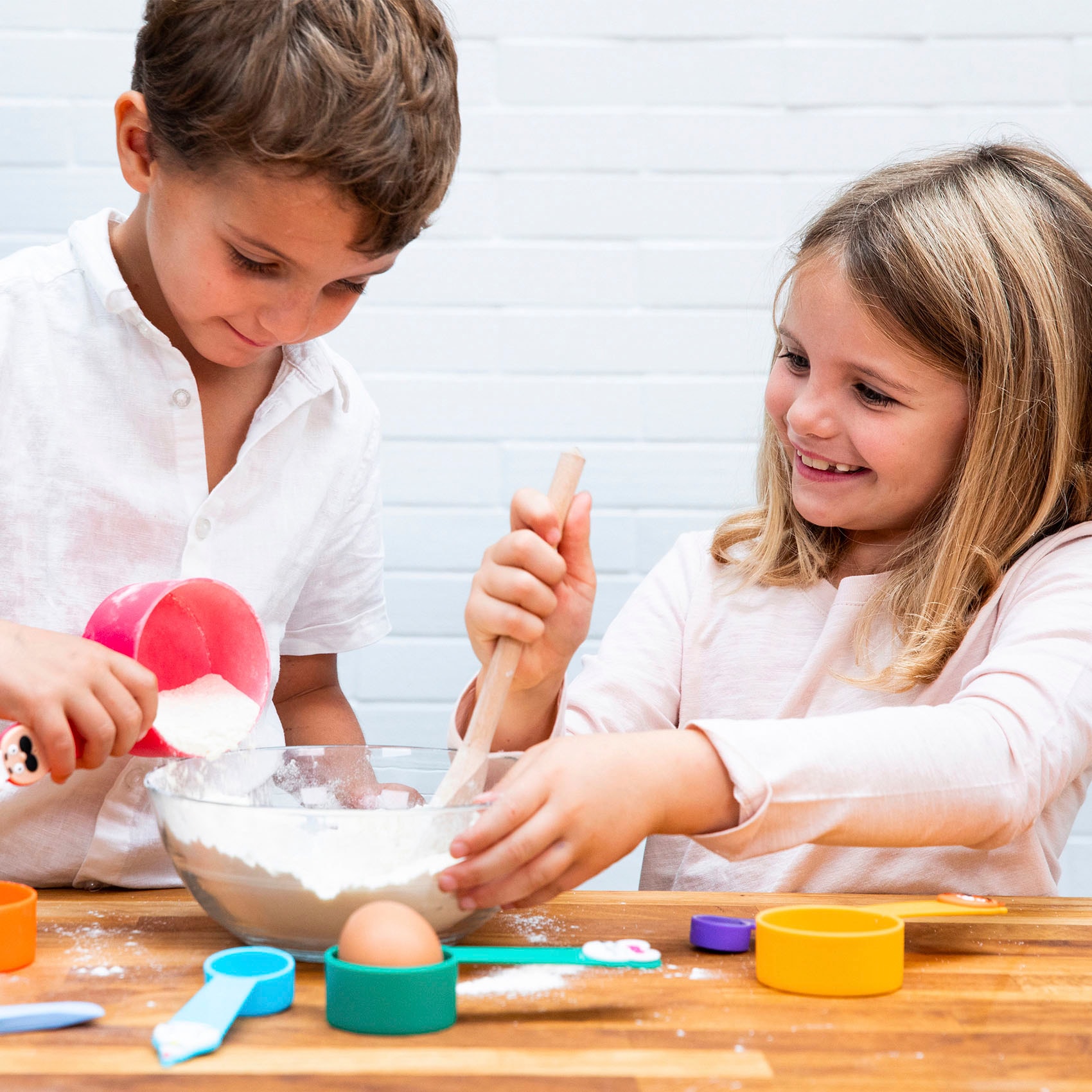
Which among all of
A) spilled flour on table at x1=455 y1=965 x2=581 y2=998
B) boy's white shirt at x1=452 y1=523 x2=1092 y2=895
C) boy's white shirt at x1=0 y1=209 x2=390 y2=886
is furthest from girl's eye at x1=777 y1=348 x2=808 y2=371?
spilled flour on table at x1=455 y1=965 x2=581 y2=998

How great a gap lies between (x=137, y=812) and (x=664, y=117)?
4.22 feet

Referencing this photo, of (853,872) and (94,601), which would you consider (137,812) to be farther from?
(853,872)

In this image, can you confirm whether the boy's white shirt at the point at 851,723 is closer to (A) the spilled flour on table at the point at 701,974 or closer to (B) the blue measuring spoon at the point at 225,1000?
(A) the spilled flour on table at the point at 701,974

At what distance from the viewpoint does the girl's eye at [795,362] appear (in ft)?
4.01

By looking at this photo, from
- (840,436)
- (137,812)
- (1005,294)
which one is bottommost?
(137,812)

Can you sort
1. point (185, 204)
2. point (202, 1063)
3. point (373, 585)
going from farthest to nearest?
point (373, 585) < point (185, 204) < point (202, 1063)

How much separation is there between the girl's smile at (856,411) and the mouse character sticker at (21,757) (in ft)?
2.37

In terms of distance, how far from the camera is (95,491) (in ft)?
3.40

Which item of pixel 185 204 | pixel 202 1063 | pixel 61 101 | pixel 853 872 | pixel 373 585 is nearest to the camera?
pixel 202 1063

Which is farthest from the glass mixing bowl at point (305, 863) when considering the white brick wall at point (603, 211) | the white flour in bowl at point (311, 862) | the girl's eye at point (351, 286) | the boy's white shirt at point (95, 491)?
the white brick wall at point (603, 211)

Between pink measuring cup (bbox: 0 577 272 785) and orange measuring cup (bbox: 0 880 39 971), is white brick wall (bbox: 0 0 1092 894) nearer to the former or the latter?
pink measuring cup (bbox: 0 577 272 785)

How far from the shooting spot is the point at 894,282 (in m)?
1.15

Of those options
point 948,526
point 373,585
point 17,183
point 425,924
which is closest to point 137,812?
point 373,585

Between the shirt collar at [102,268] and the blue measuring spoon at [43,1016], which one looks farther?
the shirt collar at [102,268]
